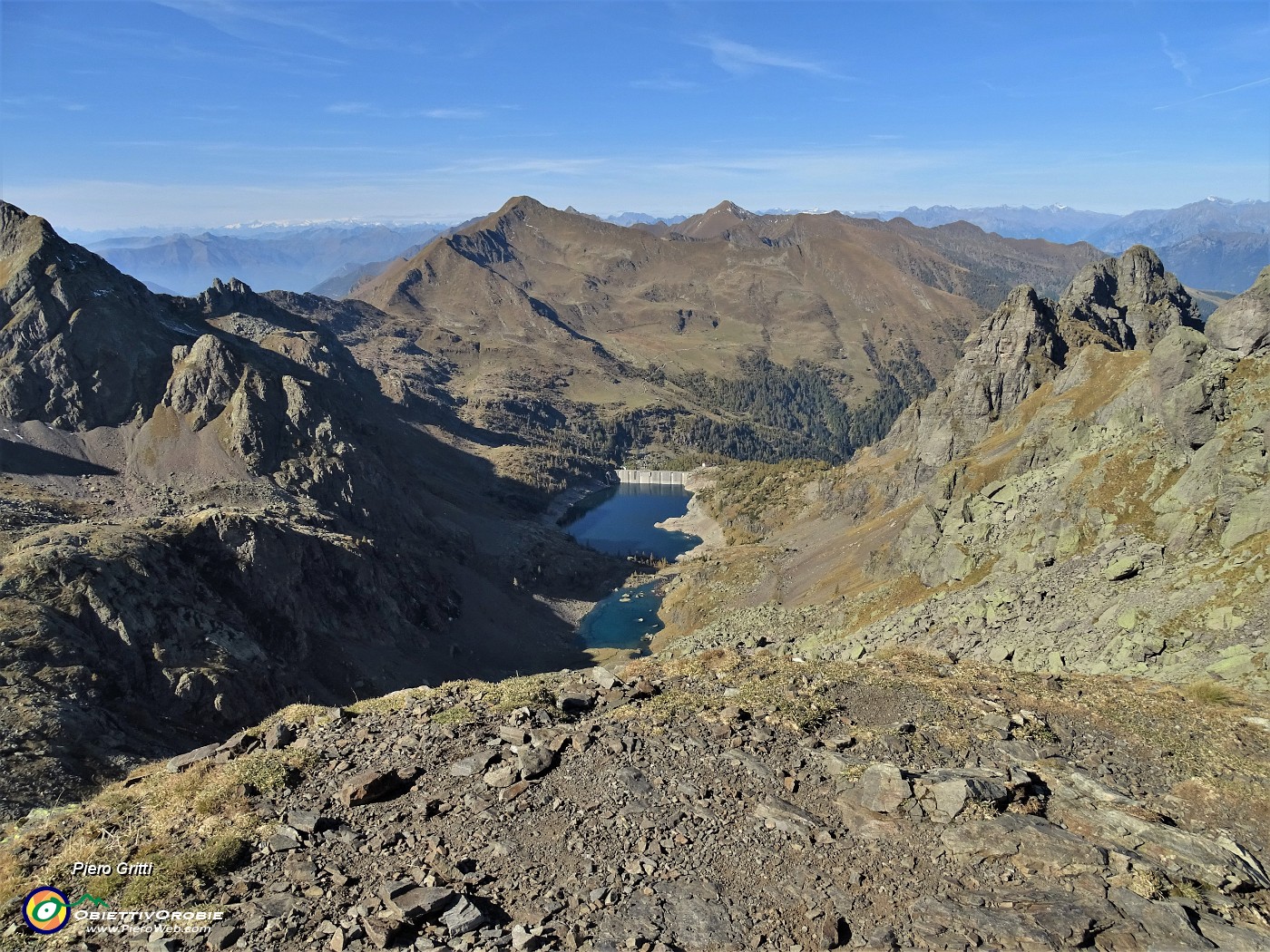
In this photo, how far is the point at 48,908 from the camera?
1628 cm

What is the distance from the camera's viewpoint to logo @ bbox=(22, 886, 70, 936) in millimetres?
15766

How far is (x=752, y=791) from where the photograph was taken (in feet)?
65.6

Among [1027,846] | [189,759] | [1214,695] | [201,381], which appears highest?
[201,381]

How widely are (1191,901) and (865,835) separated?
6643 millimetres

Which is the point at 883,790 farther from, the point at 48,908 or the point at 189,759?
the point at 189,759

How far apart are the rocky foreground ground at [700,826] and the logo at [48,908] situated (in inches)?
14.5

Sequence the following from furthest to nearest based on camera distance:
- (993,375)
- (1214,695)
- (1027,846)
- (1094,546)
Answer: (993,375)
(1094,546)
(1214,695)
(1027,846)

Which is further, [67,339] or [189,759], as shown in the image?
[67,339]

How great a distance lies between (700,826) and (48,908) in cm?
1458

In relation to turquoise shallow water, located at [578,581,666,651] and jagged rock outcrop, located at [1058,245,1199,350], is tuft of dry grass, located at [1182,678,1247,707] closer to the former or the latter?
turquoise shallow water, located at [578,581,666,651]

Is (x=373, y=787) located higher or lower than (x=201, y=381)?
lower

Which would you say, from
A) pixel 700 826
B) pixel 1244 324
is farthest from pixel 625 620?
pixel 700 826

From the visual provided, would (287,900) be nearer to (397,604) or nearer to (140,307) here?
(397,604)

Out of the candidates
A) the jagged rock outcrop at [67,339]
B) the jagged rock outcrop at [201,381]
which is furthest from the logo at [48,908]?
the jagged rock outcrop at [67,339]
